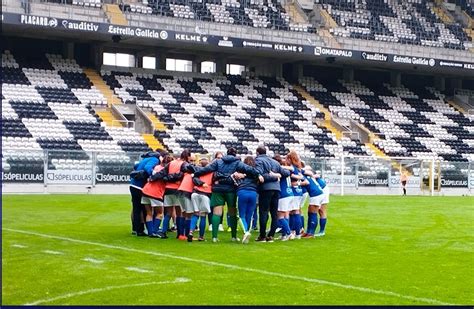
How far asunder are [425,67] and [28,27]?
24.3 metres

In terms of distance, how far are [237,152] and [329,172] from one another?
4276mm

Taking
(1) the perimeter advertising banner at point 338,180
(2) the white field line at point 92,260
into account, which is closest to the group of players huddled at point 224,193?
(2) the white field line at point 92,260

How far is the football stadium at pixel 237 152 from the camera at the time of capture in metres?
12.6

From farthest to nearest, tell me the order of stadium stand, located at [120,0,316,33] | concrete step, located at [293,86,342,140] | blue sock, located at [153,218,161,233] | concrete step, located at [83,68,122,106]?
concrete step, located at [293,86,342,140] → stadium stand, located at [120,0,316,33] → concrete step, located at [83,68,122,106] → blue sock, located at [153,218,161,233]

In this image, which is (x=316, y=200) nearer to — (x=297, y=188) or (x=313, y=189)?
(x=313, y=189)

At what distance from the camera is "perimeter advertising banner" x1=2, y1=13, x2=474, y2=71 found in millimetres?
41594

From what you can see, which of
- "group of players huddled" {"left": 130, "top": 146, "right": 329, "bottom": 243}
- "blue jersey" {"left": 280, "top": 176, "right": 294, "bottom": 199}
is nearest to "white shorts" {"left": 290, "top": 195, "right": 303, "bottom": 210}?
"group of players huddled" {"left": 130, "top": 146, "right": 329, "bottom": 243}

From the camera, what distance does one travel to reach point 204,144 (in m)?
43.5

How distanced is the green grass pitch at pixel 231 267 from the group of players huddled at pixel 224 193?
0.53m

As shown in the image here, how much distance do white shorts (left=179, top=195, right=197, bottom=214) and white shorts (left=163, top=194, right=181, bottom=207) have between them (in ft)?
0.73

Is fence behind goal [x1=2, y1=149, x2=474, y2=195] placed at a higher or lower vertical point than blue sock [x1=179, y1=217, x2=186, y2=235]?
higher

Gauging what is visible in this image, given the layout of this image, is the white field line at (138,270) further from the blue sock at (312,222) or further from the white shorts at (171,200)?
the blue sock at (312,222)

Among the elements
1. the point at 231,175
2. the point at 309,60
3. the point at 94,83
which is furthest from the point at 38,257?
the point at 309,60

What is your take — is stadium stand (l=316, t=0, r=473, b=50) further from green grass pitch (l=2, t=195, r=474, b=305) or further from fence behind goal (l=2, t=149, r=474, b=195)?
green grass pitch (l=2, t=195, r=474, b=305)
